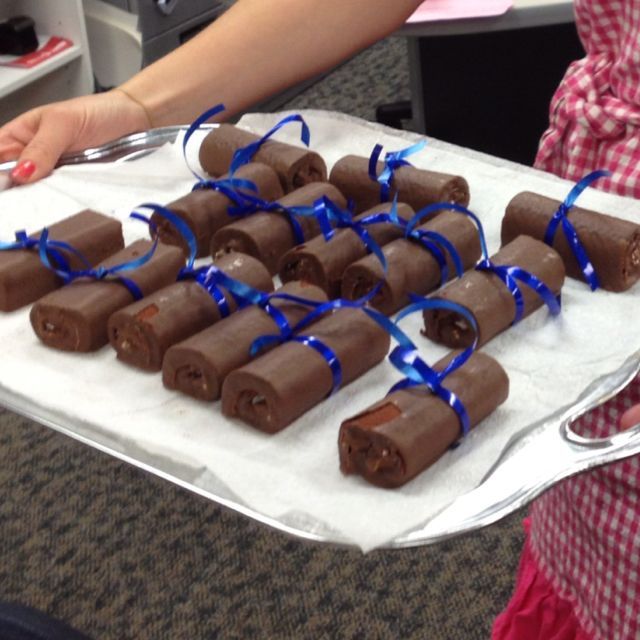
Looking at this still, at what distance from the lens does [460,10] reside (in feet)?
6.19

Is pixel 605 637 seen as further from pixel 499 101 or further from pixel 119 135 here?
pixel 499 101

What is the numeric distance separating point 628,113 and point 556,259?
0.17m

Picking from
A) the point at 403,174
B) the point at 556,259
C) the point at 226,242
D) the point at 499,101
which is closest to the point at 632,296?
the point at 556,259

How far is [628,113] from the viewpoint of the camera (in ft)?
3.74


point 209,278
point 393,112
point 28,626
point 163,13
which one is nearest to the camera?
point 28,626

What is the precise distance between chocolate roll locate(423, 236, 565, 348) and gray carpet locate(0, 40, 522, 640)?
721mm

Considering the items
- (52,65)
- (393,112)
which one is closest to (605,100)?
(52,65)

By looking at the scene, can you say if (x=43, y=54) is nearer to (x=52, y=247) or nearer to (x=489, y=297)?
(x=52, y=247)

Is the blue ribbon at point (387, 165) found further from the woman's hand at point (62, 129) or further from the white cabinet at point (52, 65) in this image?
the white cabinet at point (52, 65)

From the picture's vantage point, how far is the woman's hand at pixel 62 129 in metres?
1.31

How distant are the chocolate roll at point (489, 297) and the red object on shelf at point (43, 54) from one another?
1.72 meters

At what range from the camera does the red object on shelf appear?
2.53 meters

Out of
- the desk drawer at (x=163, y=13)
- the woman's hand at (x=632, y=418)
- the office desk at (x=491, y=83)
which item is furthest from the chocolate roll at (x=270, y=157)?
the desk drawer at (x=163, y=13)

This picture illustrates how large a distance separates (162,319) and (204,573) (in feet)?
3.19
